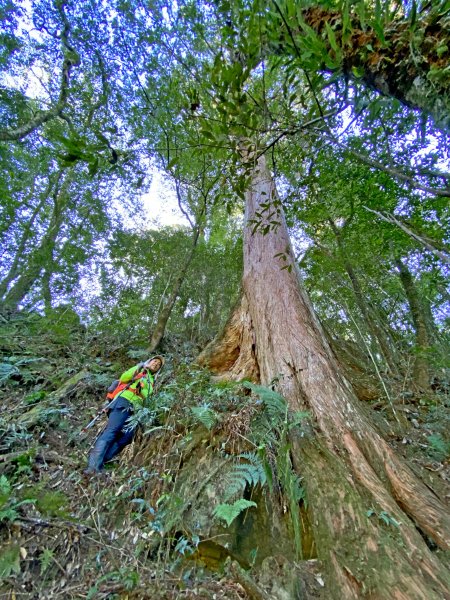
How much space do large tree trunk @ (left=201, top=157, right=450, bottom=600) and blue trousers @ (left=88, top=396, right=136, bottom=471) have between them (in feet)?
4.68

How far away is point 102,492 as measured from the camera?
2.46 m

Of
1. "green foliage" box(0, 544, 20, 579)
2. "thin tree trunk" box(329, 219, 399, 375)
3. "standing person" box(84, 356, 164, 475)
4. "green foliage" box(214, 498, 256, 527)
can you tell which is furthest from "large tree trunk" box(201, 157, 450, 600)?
"thin tree trunk" box(329, 219, 399, 375)

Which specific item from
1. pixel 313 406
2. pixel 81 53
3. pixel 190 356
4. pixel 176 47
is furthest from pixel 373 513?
pixel 81 53

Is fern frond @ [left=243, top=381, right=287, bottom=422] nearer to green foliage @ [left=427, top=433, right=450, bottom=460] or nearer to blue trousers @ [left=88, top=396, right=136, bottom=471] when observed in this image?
blue trousers @ [left=88, top=396, right=136, bottom=471]

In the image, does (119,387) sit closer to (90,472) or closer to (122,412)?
(122,412)

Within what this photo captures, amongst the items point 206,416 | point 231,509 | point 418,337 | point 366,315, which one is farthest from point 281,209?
point 231,509

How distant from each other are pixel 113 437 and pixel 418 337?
16.6 feet

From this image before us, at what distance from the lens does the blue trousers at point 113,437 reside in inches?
112

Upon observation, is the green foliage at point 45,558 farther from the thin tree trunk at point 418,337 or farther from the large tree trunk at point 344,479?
the thin tree trunk at point 418,337

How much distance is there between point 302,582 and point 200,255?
27.5 feet

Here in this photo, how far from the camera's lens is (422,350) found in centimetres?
396

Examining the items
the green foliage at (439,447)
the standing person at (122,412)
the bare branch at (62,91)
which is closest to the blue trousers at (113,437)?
the standing person at (122,412)

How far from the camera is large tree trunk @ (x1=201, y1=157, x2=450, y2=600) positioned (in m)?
1.61

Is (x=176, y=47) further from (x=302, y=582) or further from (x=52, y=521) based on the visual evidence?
(x=302, y=582)
